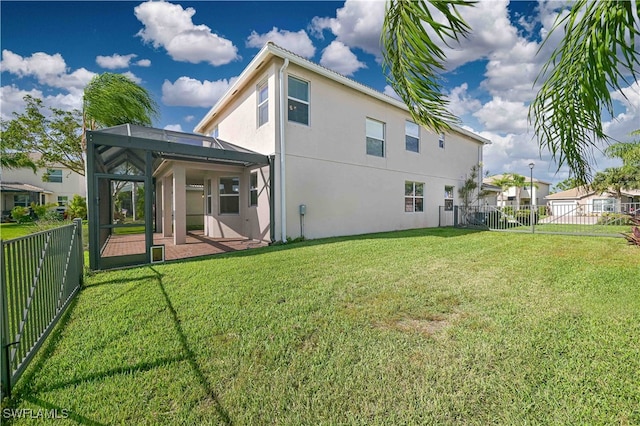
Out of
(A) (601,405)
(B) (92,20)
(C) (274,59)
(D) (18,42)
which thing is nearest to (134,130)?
(B) (92,20)

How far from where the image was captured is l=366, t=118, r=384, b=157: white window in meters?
12.2

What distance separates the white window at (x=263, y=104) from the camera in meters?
9.84

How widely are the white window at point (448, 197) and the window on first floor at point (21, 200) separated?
34.6 m

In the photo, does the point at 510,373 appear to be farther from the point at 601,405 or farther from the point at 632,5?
the point at 632,5

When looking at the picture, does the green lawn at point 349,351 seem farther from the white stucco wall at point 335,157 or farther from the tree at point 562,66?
the white stucco wall at point 335,157

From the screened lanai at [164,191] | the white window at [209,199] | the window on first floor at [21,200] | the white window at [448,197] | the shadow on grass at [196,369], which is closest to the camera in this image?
the shadow on grass at [196,369]

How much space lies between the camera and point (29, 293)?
2873 millimetres

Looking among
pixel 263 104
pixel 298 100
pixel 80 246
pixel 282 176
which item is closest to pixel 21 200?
pixel 263 104

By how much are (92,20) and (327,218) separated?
9.38 m

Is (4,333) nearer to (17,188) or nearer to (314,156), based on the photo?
(314,156)

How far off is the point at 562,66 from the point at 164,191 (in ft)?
44.3

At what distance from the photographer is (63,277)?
4055mm

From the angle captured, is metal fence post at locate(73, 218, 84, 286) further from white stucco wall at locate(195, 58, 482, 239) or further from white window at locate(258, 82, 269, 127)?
white window at locate(258, 82, 269, 127)

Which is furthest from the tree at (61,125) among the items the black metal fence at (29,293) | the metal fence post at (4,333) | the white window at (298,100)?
the metal fence post at (4,333)
